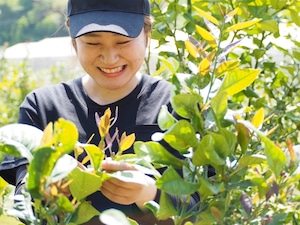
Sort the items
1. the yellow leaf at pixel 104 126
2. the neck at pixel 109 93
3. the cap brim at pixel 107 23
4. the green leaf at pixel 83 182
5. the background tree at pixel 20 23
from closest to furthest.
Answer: the green leaf at pixel 83 182 < the yellow leaf at pixel 104 126 < the cap brim at pixel 107 23 < the neck at pixel 109 93 < the background tree at pixel 20 23

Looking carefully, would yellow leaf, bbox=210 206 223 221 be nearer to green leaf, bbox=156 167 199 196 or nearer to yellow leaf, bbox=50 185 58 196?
green leaf, bbox=156 167 199 196

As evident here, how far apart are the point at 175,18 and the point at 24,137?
67.4 inches

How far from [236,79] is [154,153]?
0.64 ft

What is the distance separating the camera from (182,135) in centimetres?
129

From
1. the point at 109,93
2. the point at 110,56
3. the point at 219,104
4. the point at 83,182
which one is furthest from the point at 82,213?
the point at 109,93

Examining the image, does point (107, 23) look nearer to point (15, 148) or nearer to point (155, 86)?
point (155, 86)

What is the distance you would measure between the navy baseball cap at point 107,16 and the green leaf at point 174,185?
865mm

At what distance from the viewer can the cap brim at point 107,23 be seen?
2.08 meters

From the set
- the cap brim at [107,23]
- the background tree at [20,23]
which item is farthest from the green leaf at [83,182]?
the background tree at [20,23]

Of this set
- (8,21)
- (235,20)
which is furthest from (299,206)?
(8,21)

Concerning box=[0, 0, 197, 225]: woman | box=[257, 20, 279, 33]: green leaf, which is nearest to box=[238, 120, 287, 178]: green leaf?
box=[0, 0, 197, 225]: woman

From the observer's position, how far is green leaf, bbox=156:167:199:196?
4.08ft

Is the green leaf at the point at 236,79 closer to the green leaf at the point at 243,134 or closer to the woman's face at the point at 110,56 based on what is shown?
the green leaf at the point at 243,134

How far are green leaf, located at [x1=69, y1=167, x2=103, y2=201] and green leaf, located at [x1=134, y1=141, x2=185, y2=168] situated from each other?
0.55 feet
